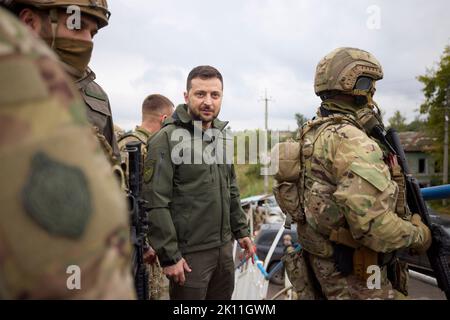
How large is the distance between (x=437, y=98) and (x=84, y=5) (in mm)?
26827

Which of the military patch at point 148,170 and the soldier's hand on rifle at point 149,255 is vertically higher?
the military patch at point 148,170

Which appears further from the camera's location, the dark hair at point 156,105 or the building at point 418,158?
the building at point 418,158

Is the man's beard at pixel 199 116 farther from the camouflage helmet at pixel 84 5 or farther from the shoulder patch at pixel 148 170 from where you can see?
the camouflage helmet at pixel 84 5

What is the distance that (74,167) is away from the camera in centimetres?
63

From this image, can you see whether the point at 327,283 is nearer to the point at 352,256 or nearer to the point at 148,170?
the point at 352,256

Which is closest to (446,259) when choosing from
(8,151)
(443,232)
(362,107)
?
(443,232)

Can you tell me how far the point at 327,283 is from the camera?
2.50 meters

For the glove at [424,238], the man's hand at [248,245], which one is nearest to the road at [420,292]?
the man's hand at [248,245]

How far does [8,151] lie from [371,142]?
2.06 m

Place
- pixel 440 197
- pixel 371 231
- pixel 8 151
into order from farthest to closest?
pixel 440 197 → pixel 371 231 → pixel 8 151

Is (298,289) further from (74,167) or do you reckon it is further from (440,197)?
(74,167)

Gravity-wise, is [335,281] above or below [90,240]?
below

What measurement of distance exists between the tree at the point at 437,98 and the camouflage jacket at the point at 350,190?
82.3 ft

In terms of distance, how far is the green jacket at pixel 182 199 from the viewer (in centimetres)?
280
